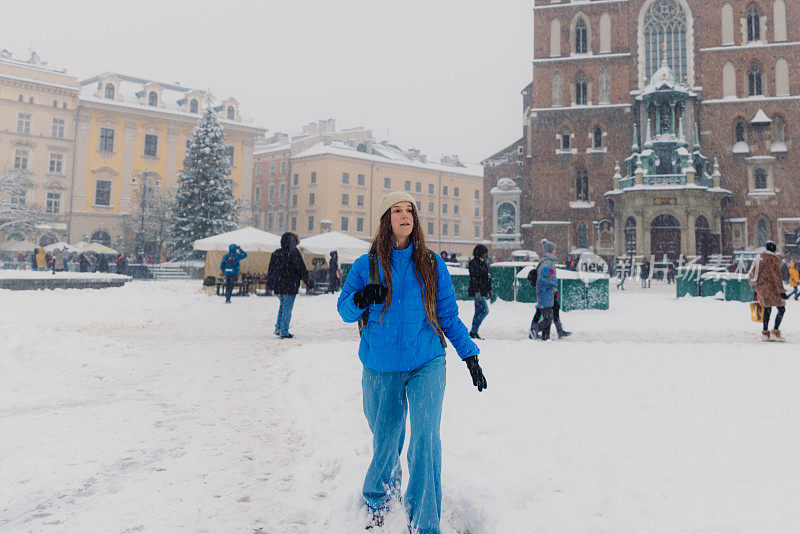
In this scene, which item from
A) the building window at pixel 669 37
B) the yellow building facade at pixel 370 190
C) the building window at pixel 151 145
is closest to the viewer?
the building window at pixel 669 37

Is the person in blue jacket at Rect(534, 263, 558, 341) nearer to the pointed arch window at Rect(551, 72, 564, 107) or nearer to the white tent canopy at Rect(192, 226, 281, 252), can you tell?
the white tent canopy at Rect(192, 226, 281, 252)

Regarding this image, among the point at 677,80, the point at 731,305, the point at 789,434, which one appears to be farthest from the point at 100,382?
the point at 677,80

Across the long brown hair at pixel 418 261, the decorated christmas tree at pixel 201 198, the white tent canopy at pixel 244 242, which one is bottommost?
the long brown hair at pixel 418 261

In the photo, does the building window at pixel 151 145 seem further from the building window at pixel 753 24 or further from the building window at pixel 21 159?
the building window at pixel 753 24

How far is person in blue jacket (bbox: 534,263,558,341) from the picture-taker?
9664 millimetres

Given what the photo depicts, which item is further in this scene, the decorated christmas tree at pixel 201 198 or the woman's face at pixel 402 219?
the decorated christmas tree at pixel 201 198

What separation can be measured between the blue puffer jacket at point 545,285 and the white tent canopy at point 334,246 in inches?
539

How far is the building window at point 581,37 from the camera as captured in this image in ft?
129

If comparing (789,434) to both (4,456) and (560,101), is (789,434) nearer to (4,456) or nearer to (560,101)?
(4,456)

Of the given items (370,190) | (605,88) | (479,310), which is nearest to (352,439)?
(479,310)

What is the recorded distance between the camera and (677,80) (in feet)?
124

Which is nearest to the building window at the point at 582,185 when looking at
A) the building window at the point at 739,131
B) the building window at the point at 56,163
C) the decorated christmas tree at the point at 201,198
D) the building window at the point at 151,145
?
the building window at the point at 739,131

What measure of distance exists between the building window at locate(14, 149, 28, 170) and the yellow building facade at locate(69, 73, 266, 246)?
381cm

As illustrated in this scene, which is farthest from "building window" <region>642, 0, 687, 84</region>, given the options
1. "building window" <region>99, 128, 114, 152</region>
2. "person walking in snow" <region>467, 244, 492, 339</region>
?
"building window" <region>99, 128, 114, 152</region>
